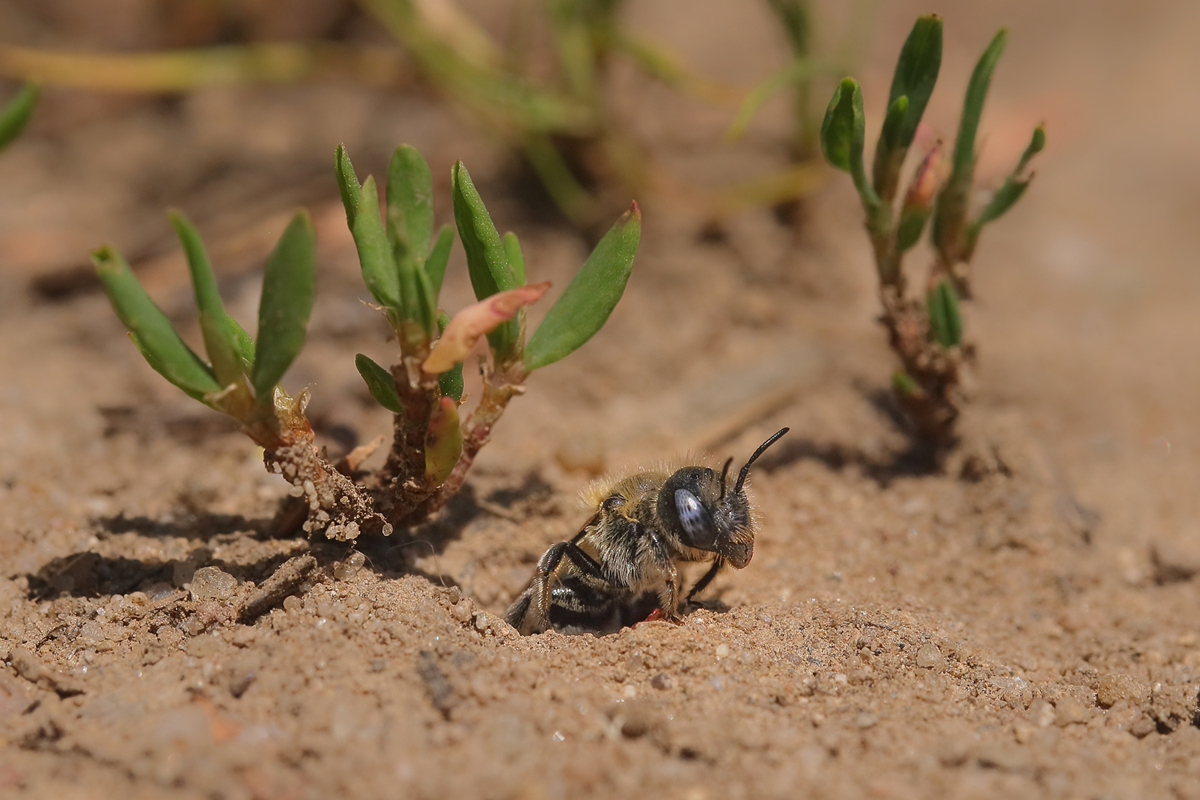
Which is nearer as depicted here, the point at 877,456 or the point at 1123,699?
the point at 1123,699

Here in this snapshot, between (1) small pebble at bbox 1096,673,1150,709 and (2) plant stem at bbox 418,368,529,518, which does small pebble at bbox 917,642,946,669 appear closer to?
(1) small pebble at bbox 1096,673,1150,709

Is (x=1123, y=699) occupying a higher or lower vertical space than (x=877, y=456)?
lower

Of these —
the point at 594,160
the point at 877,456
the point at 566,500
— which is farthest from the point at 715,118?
A: the point at 566,500

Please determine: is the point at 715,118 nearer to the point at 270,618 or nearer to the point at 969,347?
the point at 969,347

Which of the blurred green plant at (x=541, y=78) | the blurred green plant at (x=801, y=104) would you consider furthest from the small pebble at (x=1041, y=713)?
the blurred green plant at (x=541, y=78)

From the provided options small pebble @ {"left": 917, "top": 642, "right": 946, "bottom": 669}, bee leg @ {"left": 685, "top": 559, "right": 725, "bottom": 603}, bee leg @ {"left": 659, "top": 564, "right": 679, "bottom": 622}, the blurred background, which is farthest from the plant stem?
small pebble @ {"left": 917, "top": 642, "right": 946, "bottom": 669}

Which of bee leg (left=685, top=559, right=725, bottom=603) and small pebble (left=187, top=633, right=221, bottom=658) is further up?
bee leg (left=685, top=559, right=725, bottom=603)
